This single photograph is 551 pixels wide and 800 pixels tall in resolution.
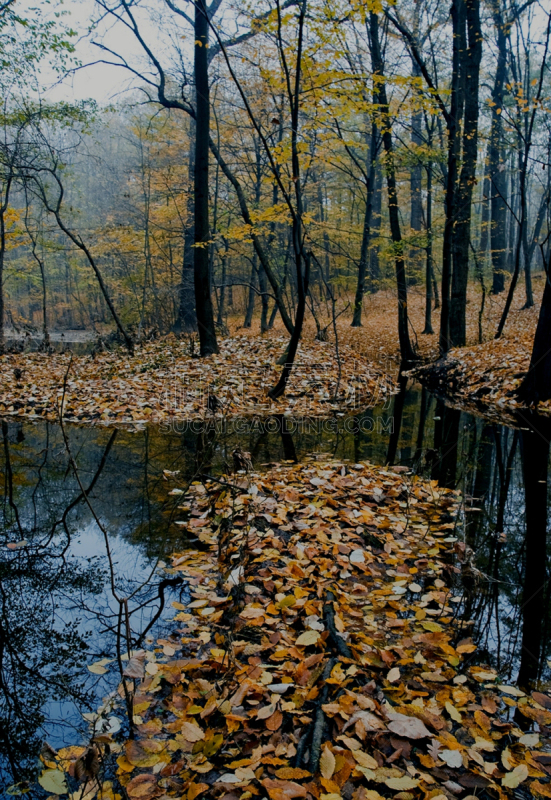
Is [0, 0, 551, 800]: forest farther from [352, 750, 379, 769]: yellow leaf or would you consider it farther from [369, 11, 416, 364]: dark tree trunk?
[369, 11, 416, 364]: dark tree trunk

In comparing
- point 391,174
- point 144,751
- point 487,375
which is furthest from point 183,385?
point 144,751

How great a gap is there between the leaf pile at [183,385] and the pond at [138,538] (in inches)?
23.7

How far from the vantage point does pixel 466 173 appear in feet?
32.6

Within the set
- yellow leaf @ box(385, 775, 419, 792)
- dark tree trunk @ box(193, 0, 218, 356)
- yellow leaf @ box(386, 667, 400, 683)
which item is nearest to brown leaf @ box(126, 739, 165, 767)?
yellow leaf @ box(385, 775, 419, 792)

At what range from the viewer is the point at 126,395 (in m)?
7.97

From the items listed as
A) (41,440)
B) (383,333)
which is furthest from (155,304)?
(41,440)

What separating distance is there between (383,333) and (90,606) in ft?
46.9

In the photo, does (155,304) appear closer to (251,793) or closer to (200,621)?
(200,621)

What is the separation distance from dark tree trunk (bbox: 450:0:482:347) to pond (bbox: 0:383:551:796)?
4.35 meters

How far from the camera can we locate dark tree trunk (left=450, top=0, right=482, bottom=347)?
9.38 metres

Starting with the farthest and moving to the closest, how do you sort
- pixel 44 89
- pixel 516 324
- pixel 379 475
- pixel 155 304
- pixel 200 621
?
pixel 155 304 < pixel 516 324 < pixel 44 89 < pixel 379 475 < pixel 200 621

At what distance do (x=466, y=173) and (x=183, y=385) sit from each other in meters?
7.43

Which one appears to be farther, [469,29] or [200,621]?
[469,29]

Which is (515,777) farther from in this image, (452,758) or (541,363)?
(541,363)
